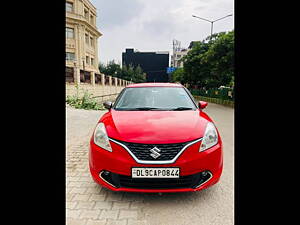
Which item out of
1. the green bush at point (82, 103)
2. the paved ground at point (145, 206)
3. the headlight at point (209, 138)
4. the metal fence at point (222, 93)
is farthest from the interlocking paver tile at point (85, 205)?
the metal fence at point (222, 93)

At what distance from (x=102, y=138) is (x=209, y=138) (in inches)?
49.1

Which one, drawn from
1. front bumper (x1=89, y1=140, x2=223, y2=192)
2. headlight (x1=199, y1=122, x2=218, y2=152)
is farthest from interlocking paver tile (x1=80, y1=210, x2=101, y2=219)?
headlight (x1=199, y1=122, x2=218, y2=152)

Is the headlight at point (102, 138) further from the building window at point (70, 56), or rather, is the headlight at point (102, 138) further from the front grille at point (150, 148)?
the building window at point (70, 56)

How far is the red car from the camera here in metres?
2.17

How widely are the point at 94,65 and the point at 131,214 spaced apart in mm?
40951

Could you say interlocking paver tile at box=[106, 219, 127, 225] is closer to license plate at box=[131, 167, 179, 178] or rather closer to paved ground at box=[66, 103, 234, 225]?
paved ground at box=[66, 103, 234, 225]

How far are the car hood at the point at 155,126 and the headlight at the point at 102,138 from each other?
6 cm

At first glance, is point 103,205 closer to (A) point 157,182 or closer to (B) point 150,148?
(A) point 157,182

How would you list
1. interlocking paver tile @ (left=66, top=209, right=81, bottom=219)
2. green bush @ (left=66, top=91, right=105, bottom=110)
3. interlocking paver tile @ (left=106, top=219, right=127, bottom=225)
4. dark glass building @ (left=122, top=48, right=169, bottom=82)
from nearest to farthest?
interlocking paver tile @ (left=106, top=219, right=127, bottom=225) → interlocking paver tile @ (left=66, top=209, right=81, bottom=219) → green bush @ (left=66, top=91, right=105, bottom=110) → dark glass building @ (left=122, top=48, right=169, bottom=82)

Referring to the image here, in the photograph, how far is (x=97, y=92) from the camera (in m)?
18.6

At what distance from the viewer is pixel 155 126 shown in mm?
2457

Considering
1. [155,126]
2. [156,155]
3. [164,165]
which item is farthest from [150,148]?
[155,126]
